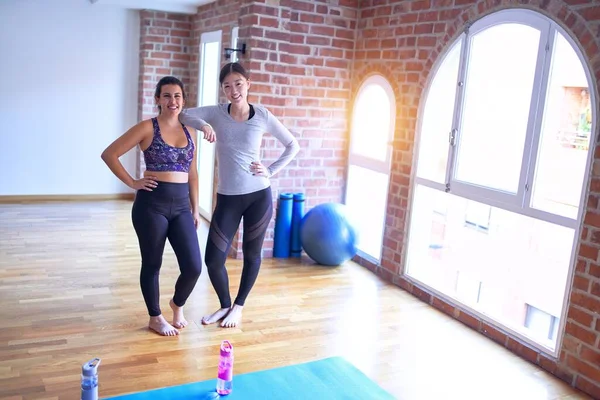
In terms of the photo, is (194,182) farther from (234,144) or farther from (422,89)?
(422,89)

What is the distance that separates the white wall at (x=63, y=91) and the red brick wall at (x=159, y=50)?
0.75 ft

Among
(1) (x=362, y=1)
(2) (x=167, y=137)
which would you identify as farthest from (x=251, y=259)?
(1) (x=362, y=1)

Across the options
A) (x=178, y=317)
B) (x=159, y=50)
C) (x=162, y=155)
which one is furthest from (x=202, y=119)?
(x=159, y=50)

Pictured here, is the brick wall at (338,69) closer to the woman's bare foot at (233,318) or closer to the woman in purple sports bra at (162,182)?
the woman's bare foot at (233,318)

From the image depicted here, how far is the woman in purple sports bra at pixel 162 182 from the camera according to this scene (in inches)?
121

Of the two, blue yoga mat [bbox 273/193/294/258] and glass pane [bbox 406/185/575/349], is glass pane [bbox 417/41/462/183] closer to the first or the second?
glass pane [bbox 406/185/575/349]

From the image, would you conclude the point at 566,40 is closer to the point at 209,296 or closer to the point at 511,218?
the point at 511,218

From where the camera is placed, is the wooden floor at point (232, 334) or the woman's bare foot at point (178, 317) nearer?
the wooden floor at point (232, 334)

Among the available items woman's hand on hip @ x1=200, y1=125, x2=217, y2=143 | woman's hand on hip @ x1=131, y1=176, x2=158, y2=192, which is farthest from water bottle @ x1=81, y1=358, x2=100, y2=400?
woman's hand on hip @ x1=200, y1=125, x2=217, y2=143

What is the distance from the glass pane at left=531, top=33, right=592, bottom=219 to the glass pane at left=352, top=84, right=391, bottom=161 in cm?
155

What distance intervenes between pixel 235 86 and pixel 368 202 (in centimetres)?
227

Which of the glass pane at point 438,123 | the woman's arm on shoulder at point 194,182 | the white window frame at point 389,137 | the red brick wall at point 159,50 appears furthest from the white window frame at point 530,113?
the red brick wall at point 159,50

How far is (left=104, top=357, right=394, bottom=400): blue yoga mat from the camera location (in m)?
2.49

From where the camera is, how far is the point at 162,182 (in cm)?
308
